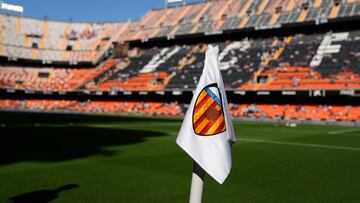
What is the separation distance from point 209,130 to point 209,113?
6.4 inches

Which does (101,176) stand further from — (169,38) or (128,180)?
(169,38)

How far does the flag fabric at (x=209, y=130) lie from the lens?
142 inches

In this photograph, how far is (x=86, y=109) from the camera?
64.3 metres

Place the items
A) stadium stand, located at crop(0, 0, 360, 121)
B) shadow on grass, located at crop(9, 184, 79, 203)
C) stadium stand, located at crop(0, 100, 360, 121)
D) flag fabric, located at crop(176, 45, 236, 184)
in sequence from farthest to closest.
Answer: stadium stand, located at crop(0, 0, 360, 121)
stadium stand, located at crop(0, 100, 360, 121)
shadow on grass, located at crop(9, 184, 79, 203)
flag fabric, located at crop(176, 45, 236, 184)

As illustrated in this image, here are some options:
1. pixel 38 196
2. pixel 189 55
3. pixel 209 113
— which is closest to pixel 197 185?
pixel 209 113

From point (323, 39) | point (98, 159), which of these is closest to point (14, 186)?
point (98, 159)

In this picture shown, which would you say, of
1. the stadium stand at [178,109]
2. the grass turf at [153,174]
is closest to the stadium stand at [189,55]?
the stadium stand at [178,109]

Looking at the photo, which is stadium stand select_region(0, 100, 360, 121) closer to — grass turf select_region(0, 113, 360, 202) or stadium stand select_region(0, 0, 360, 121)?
stadium stand select_region(0, 0, 360, 121)

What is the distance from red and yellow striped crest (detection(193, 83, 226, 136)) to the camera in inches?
143

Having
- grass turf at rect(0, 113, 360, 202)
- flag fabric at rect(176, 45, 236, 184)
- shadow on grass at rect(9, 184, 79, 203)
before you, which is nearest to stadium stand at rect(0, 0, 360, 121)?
grass turf at rect(0, 113, 360, 202)

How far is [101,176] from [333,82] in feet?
136

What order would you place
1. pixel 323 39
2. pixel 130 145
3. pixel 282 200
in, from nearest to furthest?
pixel 282 200 → pixel 130 145 → pixel 323 39

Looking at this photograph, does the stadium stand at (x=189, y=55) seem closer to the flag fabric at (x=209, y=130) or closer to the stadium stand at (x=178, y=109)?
the stadium stand at (x=178, y=109)

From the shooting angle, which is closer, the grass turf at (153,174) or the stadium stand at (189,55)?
the grass turf at (153,174)
